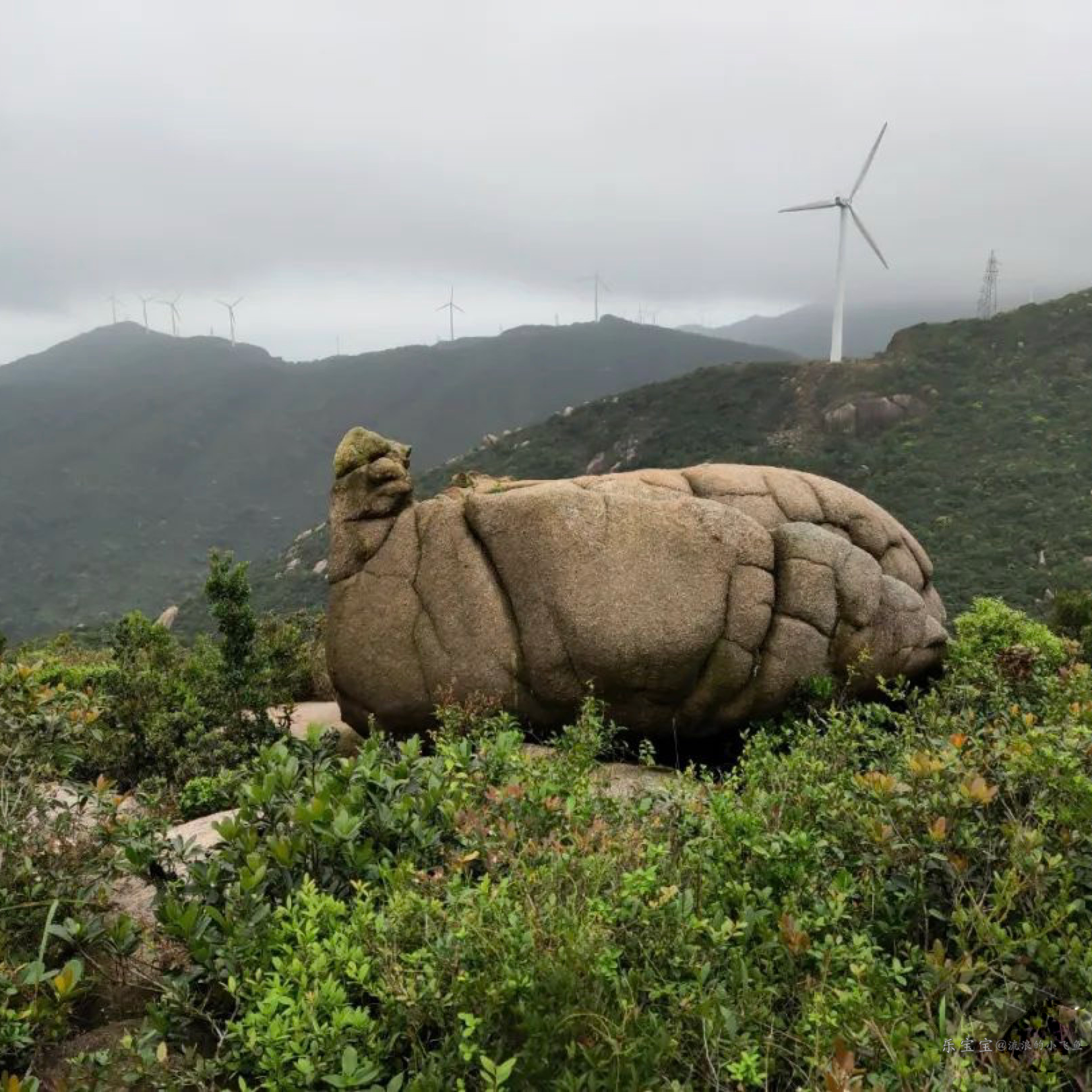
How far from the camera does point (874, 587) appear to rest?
1373 centimetres

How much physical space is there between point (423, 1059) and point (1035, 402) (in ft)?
225

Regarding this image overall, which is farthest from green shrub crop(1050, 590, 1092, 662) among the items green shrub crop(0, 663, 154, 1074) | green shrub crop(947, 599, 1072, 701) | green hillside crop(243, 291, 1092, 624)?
green shrub crop(0, 663, 154, 1074)

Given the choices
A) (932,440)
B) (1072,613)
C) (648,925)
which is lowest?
(1072,613)

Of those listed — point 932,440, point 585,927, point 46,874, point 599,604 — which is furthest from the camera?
point 932,440

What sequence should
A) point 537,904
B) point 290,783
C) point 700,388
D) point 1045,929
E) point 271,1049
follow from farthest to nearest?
point 700,388, point 290,783, point 537,904, point 1045,929, point 271,1049

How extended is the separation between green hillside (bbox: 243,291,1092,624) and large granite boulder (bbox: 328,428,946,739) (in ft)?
89.5

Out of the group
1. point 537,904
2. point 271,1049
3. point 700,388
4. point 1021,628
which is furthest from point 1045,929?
point 700,388

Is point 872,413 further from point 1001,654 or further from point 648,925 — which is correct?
point 648,925

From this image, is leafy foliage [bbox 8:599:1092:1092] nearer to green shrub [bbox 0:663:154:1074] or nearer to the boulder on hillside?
green shrub [bbox 0:663:154:1074]

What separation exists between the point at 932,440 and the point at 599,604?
5580 cm

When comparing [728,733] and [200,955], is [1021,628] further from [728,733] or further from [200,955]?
[200,955]

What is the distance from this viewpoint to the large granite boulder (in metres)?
12.5

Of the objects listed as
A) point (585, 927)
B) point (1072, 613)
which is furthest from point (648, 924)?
point (1072, 613)

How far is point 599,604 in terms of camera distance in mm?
12398
